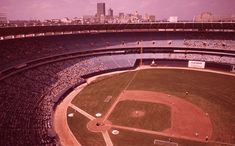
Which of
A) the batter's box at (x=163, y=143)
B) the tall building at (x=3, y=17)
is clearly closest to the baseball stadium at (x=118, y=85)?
the batter's box at (x=163, y=143)

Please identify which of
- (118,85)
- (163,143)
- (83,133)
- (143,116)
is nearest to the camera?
(163,143)

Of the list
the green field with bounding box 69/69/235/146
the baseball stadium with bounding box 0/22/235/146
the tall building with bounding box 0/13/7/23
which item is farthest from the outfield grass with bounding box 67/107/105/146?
the tall building with bounding box 0/13/7/23

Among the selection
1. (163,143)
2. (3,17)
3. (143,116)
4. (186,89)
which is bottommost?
(163,143)

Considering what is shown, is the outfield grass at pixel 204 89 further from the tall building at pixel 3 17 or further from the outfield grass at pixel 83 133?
the tall building at pixel 3 17

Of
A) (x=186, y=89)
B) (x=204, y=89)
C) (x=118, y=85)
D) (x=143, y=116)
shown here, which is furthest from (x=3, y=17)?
(x=204, y=89)

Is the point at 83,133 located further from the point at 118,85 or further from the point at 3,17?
the point at 3,17

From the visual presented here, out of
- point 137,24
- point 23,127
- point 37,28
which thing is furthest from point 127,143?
point 137,24
